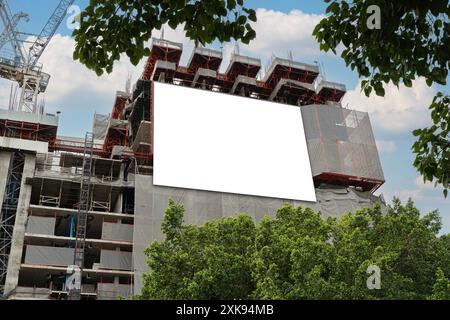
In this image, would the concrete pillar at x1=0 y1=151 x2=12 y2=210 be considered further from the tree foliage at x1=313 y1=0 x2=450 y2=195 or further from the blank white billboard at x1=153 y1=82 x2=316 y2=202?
the tree foliage at x1=313 y1=0 x2=450 y2=195

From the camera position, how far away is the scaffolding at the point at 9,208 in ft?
136

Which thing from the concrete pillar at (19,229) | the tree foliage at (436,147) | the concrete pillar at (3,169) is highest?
the concrete pillar at (3,169)

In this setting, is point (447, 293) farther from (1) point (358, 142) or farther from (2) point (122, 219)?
(1) point (358, 142)

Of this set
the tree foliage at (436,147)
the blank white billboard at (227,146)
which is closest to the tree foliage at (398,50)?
the tree foliage at (436,147)

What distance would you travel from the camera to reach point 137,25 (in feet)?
22.1

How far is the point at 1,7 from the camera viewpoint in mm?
63000

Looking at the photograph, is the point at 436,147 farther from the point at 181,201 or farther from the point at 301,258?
the point at 181,201

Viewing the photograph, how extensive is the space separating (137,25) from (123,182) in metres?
41.1

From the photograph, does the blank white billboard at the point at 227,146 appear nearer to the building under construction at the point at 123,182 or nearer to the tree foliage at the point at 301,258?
the building under construction at the point at 123,182

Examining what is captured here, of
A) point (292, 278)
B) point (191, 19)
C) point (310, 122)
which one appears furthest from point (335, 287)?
point (310, 122)

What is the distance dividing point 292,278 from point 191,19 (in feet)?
54.3

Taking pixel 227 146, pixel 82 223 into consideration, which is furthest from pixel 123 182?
pixel 227 146

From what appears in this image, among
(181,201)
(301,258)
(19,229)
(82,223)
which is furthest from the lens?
(82,223)

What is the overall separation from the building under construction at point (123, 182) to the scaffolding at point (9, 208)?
0.30 feet
